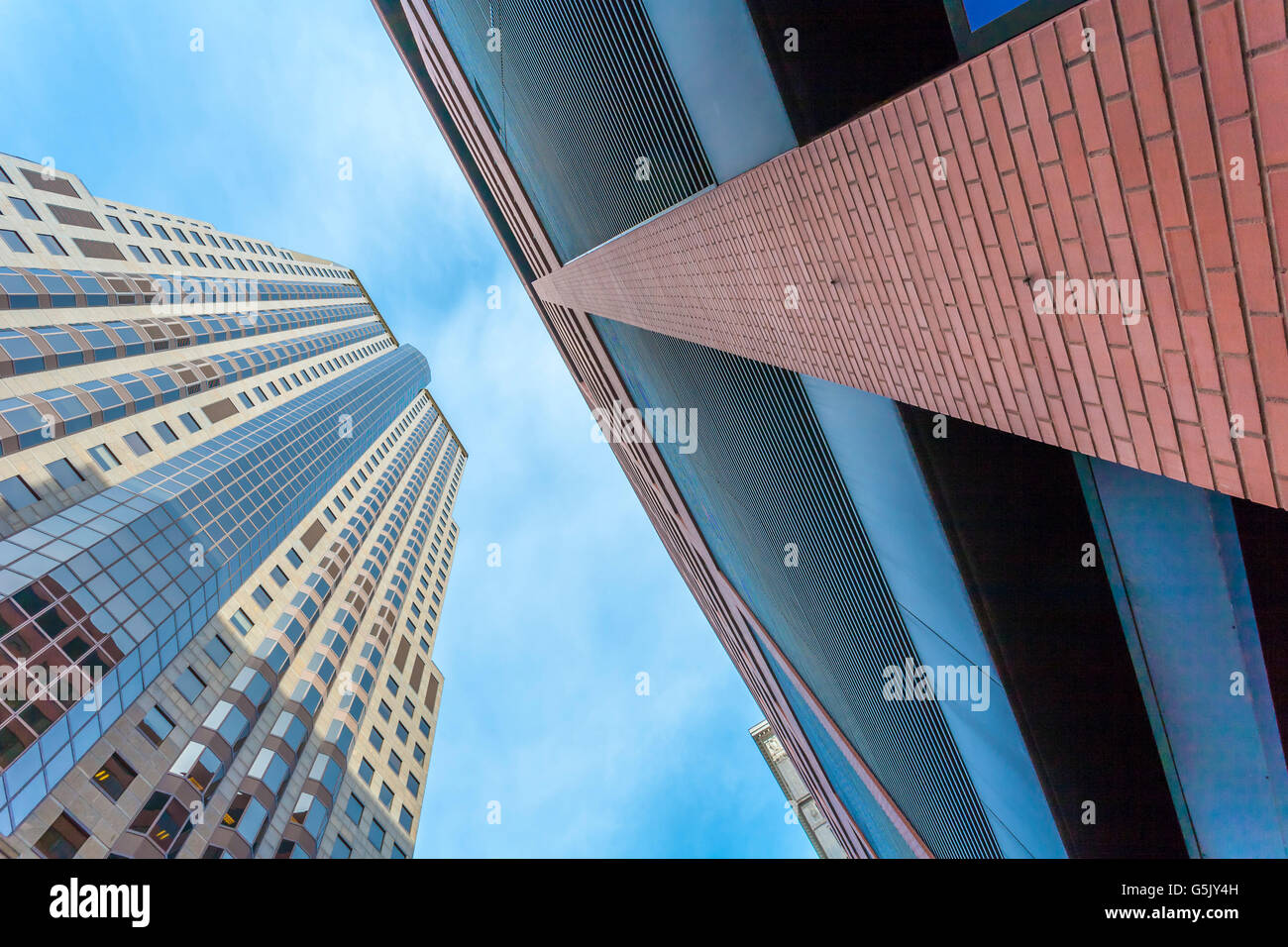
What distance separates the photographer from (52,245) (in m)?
34.1

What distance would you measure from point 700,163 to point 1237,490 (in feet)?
35.5

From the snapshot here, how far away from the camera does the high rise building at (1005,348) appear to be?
8.09ft

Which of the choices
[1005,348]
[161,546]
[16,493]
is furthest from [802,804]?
[1005,348]

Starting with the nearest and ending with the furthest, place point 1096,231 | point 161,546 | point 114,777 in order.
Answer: point 1096,231 → point 114,777 → point 161,546

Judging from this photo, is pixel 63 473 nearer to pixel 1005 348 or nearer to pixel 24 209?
pixel 24 209

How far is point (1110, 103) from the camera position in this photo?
2.60 metres

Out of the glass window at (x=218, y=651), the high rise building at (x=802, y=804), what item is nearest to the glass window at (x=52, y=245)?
the glass window at (x=218, y=651)

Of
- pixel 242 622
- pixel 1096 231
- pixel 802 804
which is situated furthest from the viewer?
pixel 802 804

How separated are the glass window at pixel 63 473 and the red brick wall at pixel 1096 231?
36.6m

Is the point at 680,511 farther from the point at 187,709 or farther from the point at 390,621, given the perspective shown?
the point at 390,621

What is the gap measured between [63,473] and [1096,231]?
128ft

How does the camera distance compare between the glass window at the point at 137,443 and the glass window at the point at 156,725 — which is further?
the glass window at the point at 137,443

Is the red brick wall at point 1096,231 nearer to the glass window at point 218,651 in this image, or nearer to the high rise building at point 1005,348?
the high rise building at point 1005,348

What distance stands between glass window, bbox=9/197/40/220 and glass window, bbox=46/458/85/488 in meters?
16.2
